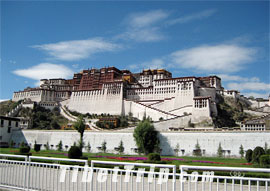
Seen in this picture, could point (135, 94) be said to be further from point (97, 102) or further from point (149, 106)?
point (149, 106)

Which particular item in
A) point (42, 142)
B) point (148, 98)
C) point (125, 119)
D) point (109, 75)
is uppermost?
point (109, 75)

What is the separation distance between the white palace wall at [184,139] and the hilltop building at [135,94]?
16.0m

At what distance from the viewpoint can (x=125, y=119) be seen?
203 feet

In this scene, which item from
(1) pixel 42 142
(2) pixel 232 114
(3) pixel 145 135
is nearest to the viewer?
(3) pixel 145 135

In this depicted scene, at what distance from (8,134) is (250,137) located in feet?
139

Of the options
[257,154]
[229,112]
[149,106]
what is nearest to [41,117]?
[149,106]

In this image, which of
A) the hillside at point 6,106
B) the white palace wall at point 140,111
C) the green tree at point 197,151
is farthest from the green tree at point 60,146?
the hillside at point 6,106

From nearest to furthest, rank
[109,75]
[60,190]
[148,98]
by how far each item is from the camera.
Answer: [60,190], [148,98], [109,75]

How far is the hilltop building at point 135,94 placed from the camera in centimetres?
5883

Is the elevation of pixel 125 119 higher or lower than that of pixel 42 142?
higher

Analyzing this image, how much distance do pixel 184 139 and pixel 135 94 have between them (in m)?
39.6

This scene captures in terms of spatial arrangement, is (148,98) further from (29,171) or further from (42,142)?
(29,171)

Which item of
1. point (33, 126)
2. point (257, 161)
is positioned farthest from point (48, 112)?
point (257, 161)

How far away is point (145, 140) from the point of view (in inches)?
1375
